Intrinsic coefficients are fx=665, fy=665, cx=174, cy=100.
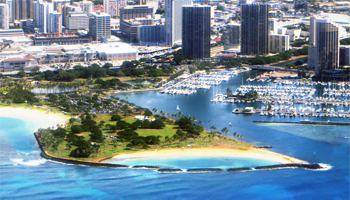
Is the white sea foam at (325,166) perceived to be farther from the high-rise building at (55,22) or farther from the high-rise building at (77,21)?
the high-rise building at (77,21)

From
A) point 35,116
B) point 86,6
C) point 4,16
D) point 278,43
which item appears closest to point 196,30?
point 278,43

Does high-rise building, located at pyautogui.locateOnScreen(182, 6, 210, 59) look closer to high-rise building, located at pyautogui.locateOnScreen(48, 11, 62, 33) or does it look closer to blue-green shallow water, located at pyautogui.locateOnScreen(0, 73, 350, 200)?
high-rise building, located at pyautogui.locateOnScreen(48, 11, 62, 33)

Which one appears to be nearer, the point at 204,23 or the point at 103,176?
the point at 103,176

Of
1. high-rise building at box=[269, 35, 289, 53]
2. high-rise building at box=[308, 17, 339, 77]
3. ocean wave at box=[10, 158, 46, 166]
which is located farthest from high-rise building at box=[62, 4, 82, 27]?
ocean wave at box=[10, 158, 46, 166]

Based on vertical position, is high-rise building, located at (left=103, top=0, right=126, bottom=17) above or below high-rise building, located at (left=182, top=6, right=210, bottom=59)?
above

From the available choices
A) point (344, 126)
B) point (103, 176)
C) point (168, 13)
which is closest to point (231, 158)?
point (103, 176)

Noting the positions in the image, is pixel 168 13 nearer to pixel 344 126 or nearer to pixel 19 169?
pixel 344 126
